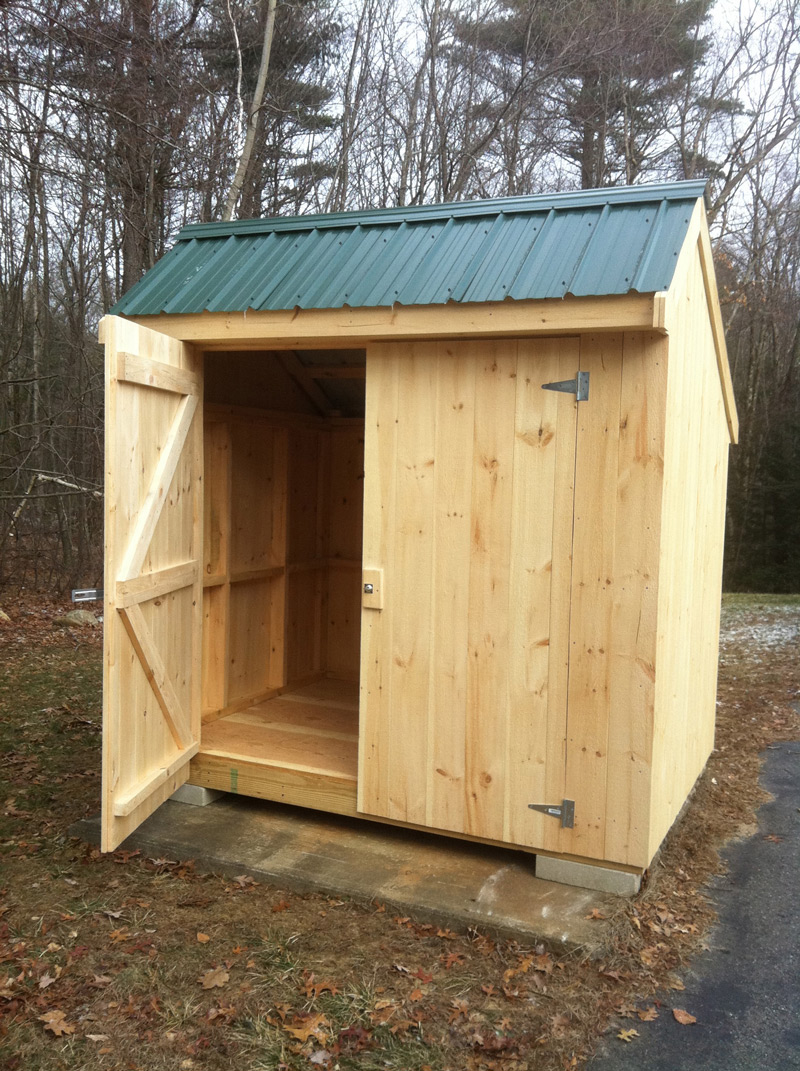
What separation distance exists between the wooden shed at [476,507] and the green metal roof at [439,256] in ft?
0.05

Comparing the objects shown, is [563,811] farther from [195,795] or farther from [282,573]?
[282,573]

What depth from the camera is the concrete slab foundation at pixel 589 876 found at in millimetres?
3766

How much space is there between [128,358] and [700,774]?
4313mm

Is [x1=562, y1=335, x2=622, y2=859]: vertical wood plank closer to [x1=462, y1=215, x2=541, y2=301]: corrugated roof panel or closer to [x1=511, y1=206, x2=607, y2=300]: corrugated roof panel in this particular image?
[x1=511, y1=206, x2=607, y2=300]: corrugated roof panel

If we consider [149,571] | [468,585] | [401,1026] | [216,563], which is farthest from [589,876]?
[216,563]

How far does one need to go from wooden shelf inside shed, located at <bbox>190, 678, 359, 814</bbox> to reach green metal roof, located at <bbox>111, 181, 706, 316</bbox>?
232 centimetres

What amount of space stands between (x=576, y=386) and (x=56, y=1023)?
3096 millimetres

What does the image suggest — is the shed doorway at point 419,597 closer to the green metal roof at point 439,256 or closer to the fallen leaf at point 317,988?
the green metal roof at point 439,256

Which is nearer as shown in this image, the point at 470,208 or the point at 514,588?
the point at 514,588

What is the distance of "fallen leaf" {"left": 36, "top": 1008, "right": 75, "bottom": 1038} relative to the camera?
2852mm

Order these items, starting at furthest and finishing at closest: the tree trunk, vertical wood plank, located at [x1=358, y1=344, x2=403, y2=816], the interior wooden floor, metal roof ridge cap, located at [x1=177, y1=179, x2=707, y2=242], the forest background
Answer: the tree trunk
the forest background
the interior wooden floor
vertical wood plank, located at [x1=358, y1=344, x2=403, y2=816]
metal roof ridge cap, located at [x1=177, y1=179, x2=707, y2=242]

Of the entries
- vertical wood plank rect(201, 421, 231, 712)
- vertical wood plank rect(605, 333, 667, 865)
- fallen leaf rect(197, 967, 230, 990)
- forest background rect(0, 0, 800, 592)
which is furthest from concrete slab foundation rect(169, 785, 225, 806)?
forest background rect(0, 0, 800, 592)

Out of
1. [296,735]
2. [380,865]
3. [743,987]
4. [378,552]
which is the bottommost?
[743,987]

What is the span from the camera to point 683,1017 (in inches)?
121
